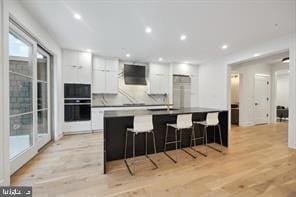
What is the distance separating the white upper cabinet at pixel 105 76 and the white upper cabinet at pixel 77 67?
1.31 ft

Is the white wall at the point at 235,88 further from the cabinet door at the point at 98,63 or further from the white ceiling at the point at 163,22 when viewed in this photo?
the cabinet door at the point at 98,63

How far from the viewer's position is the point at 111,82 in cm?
594

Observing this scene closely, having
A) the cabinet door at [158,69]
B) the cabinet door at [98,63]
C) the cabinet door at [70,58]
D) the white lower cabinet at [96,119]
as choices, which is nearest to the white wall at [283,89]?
the cabinet door at [158,69]

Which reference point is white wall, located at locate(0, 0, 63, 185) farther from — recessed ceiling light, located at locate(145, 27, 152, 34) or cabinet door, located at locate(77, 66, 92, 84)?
cabinet door, located at locate(77, 66, 92, 84)

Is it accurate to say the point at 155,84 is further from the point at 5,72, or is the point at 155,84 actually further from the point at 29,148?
the point at 5,72

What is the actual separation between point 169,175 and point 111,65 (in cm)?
452

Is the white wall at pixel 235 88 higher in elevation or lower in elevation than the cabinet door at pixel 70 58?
lower

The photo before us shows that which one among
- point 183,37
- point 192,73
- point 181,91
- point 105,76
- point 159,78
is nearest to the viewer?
point 183,37

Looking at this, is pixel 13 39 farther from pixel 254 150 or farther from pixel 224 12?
pixel 254 150

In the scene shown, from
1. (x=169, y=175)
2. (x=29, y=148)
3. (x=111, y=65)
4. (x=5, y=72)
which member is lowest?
(x=169, y=175)

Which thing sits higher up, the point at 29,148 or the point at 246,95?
the point at 246,95

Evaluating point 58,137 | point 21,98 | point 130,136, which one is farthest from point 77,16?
point 58,137

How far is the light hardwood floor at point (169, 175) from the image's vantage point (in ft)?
6.95

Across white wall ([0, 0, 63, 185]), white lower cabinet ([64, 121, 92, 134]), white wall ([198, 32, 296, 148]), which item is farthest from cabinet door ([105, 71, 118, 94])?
white wall ([198, 32, 296, 148])
